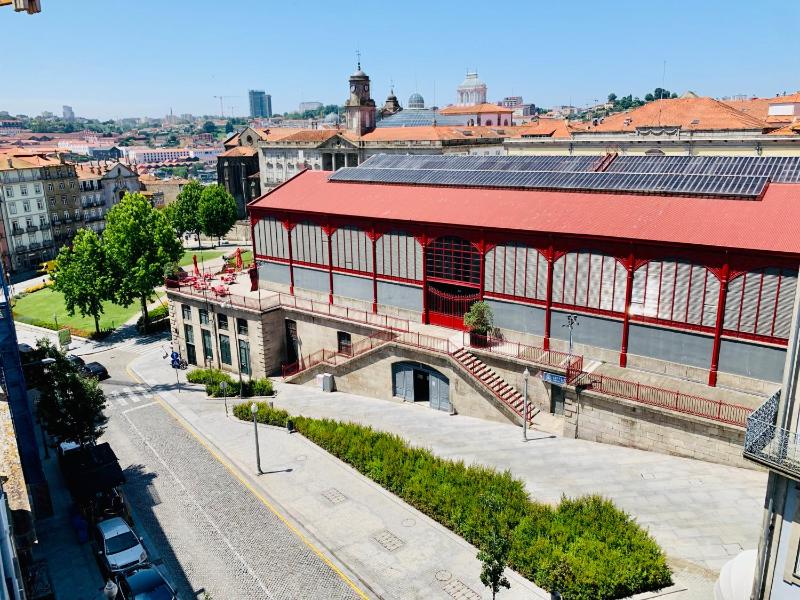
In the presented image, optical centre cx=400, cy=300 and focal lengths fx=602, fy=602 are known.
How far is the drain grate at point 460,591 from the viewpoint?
66.6ft

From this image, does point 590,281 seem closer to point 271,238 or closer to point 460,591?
point 460,591

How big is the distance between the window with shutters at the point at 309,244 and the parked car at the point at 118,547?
24126mm

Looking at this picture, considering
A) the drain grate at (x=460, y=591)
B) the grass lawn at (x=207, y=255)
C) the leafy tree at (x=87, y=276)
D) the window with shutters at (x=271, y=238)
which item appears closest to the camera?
the drain grate at (x=460, y=591)

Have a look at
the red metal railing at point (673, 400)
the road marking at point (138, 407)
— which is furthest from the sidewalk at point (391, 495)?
the road marking at point (138, 407)

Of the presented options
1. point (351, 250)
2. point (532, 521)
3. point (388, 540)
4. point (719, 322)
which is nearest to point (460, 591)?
point (532, 521)

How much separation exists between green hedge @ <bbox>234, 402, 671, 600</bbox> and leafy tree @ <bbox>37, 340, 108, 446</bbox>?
12.4m

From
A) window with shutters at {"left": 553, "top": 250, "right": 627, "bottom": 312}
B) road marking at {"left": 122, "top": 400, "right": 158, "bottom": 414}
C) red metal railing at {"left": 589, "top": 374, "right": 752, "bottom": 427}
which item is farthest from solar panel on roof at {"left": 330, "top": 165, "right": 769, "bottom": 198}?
road marking at {"left": 122, "top": 400, "right": 158, "bottom": 414}

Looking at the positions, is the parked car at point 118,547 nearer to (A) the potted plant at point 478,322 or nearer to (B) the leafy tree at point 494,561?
(B) the leafy tree at point 494,561

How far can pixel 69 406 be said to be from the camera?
29188 mm

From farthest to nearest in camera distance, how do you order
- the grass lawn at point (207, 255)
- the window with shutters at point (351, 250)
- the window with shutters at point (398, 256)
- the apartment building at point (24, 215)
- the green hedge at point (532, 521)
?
the apartment building at point (24, 215)
the grass lawn at point (207, 255)
the window with shutters at point (351, 250)
the window with shutters at point (398, 256)
the green hedge at point (532, 521)

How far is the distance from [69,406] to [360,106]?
289 feet

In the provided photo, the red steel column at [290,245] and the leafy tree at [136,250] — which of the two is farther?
the leafy tree at [136,250]

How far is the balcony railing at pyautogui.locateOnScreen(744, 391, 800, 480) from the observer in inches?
566

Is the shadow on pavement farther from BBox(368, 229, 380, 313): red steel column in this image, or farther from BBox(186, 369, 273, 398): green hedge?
BBox(368, 229, 380, 313): red steel column
